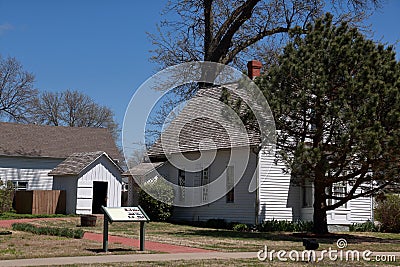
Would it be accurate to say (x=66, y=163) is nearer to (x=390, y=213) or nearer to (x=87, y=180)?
(x=87, y=180)

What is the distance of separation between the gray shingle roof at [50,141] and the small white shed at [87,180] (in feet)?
21.7

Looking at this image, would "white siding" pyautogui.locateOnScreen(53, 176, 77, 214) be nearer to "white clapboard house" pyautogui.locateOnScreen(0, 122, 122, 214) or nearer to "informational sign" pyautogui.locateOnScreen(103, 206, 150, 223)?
"white clapboard house" pyautogui.locateOnScreen(0, 122, 122, 214)

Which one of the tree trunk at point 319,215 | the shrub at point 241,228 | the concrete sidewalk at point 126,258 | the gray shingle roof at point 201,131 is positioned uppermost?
the gray shingle roof at point 201,131

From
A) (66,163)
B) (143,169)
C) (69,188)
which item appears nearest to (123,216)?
(143,169)

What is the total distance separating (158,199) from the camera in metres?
31.8

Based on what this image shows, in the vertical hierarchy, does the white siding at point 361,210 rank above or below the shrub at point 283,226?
above

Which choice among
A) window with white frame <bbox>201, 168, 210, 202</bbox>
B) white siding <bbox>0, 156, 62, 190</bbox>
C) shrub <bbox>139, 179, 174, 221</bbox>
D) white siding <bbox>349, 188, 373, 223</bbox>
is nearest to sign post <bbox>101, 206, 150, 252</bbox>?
window with white frame <bbox>201, 168, 210, 202</bbox>

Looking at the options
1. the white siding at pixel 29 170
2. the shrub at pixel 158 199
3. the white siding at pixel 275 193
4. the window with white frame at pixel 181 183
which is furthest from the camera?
the white siding at pixel 29 170

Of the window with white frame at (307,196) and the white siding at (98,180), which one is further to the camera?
the white siding at (98,180)

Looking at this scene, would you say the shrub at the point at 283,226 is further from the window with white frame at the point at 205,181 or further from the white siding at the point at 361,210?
the window with white frame at the point at 205,181

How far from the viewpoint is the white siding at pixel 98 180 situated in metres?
36.0

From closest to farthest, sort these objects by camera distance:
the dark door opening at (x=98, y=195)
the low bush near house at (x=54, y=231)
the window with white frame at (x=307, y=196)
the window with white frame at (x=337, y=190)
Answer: the low bush near house at (x=54, y=231)
the window with white frame at (x=337, y=190)
the window with white frame at (x=307, y=196)
the dark door opening at (x=98, y=195)

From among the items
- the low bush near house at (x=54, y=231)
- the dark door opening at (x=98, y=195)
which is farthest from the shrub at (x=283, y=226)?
the dark door opening at (x=98, y=195)

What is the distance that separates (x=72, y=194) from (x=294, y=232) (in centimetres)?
1506
